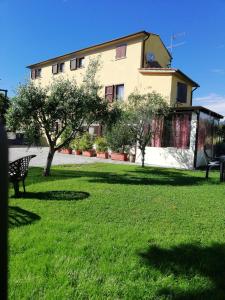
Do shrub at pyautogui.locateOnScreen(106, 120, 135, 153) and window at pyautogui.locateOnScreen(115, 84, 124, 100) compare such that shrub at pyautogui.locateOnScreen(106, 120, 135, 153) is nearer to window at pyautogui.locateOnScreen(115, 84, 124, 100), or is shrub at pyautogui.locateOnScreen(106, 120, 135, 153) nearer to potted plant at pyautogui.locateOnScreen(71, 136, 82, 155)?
potted plant at pyautogui.locateOnScreen(71, 136, 82, 155)

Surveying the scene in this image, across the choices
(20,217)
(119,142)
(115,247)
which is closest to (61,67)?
(119,142)

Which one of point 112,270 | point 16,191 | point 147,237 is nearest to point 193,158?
point 16,191

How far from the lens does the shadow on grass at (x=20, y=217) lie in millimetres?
5359

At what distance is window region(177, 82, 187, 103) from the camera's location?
2348 cm

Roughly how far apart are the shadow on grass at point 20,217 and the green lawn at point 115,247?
0.02 meters

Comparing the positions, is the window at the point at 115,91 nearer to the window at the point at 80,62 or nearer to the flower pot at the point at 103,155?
the window at the point at 80,62

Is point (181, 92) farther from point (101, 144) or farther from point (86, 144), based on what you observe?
point (86, 144)

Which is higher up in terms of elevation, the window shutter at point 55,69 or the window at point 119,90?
the window shutter at point 55,69

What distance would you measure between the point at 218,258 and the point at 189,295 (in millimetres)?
1112

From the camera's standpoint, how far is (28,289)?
3273 mm

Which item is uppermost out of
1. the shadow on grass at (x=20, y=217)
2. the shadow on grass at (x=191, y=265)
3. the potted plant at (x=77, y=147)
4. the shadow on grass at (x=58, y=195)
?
the potted plant at (x=77, y=147)

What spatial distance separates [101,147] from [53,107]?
11655mm

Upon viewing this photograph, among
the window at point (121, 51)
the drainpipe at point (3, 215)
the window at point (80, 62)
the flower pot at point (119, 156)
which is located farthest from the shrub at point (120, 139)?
the drainpipe at point (3, 215)

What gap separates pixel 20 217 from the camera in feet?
18.8
